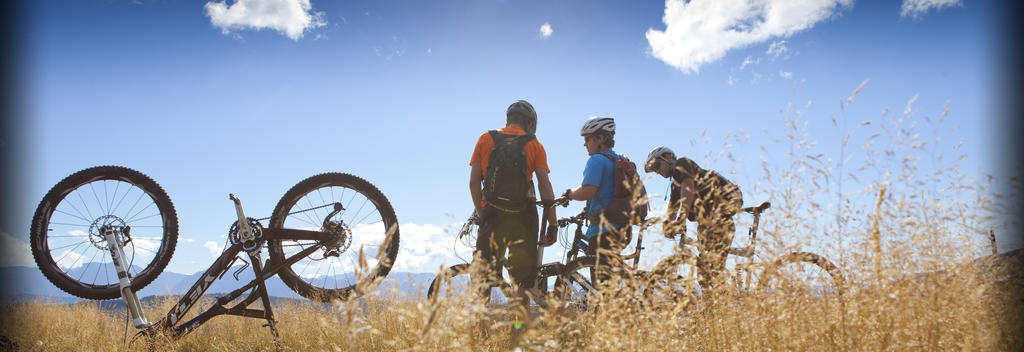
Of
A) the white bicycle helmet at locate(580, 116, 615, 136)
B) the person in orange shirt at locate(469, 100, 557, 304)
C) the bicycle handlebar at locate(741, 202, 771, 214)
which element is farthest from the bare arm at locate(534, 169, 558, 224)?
the bicycle handlebar at locate(741, 202, 771, 214)

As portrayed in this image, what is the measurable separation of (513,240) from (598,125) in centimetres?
179

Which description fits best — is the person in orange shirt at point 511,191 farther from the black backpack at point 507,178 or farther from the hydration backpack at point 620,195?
the hydration backpack at point 620,195

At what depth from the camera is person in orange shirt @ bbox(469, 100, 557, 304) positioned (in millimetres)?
4543

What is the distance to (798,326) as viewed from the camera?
9.24 feet

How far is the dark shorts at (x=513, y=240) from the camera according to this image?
459 centimetres

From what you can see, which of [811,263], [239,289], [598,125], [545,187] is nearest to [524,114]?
[545,187]

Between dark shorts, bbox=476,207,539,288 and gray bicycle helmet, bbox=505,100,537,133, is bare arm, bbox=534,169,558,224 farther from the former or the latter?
gray bicycle helmet, bbox=505,100,537,133

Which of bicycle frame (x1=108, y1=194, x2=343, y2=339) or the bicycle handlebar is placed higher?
the bicycle handlebar

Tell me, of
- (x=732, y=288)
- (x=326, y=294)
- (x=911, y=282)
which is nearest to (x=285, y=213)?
(x=326, y=294)

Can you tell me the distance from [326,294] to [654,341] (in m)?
3.46

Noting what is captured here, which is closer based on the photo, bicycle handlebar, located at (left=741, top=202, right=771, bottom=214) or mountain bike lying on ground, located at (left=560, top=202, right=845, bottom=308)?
mountain bike lying on ground, located at (left=560, top=202, right=845, bottom=308)

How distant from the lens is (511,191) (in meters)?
4.52

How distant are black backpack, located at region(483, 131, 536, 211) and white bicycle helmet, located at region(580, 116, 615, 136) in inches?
46.9

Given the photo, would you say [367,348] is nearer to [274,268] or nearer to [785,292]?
[274,268]
